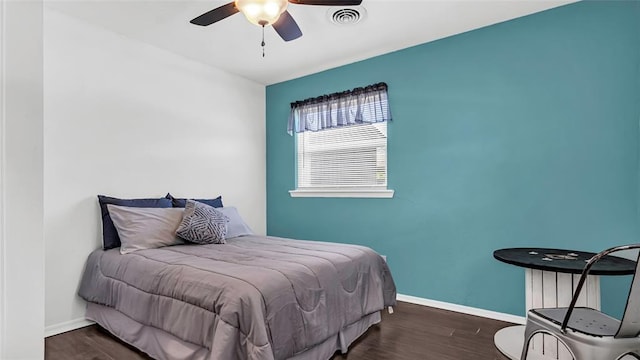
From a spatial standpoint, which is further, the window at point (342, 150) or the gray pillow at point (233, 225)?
the window at point (342, 150)

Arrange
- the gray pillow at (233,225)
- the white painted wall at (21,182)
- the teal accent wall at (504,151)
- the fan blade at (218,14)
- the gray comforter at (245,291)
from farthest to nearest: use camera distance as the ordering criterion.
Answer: the gray pillow at (233,225) → the teal accent wall at (504,151) → the fan blade at (218,14) → the gray comforter at (245,291) → the white painted wall at (21,182)

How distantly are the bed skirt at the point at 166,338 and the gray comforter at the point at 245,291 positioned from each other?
0.07 m

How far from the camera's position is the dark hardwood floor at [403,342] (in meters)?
2.35

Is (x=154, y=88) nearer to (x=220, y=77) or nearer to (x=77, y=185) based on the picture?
(x=220, y=77)

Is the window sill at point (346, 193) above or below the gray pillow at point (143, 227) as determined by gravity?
above

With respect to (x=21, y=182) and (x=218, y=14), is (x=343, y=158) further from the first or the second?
(x=21, y=182)

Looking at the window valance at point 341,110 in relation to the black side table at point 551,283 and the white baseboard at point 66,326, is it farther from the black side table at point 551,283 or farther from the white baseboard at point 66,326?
the white baseboard at point 66,326

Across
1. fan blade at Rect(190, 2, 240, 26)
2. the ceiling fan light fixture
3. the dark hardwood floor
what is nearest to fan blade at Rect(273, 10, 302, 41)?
the ceiling fan light fixture

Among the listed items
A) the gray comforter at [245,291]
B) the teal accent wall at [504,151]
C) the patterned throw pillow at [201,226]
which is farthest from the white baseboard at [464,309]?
the patterned throw pillow at [201,226]

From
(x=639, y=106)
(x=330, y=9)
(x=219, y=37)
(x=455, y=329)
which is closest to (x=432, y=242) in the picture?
(x=455, y=329)

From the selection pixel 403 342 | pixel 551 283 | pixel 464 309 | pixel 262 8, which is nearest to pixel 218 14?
pixel 262 8

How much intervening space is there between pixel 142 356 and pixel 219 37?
2.68 metres

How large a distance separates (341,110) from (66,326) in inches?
124

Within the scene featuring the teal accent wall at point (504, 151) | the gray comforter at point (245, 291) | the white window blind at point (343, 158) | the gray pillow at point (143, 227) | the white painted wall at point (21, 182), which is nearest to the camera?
the white painted wall at point (21, 182)
